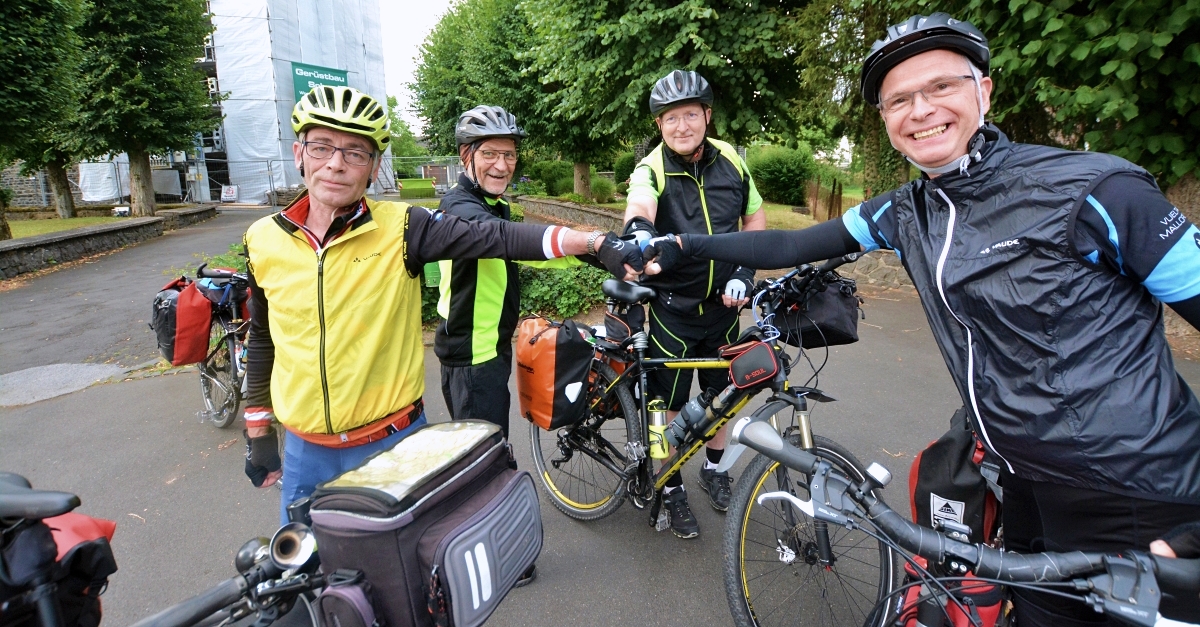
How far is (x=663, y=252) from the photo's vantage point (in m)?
2.26

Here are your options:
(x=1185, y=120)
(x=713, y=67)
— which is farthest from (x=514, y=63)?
(x=1185, y=120)

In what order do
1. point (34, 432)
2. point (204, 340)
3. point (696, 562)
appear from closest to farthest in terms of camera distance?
point (696, 562), point (204, 340), point (34, 432)

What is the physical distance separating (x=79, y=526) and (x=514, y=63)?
1912cm

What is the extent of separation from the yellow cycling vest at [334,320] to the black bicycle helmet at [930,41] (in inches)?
64.4

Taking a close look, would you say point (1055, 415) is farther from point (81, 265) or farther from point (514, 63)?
point (514, 63)

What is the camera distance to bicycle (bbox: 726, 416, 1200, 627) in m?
1.12

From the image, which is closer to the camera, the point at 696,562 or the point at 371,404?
the point at 371,404

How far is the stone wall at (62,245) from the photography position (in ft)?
34.5

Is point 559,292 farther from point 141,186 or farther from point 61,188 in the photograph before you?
point 61,188

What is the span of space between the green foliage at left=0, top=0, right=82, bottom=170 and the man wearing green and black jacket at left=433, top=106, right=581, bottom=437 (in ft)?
41.2

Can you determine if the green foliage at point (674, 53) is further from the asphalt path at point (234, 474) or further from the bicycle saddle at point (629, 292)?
the bicycle saddle at point (629, 292)

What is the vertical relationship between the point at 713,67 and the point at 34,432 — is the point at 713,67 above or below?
above

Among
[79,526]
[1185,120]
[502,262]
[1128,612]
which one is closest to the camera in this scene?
[1128,612]

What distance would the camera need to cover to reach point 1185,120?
588cm
